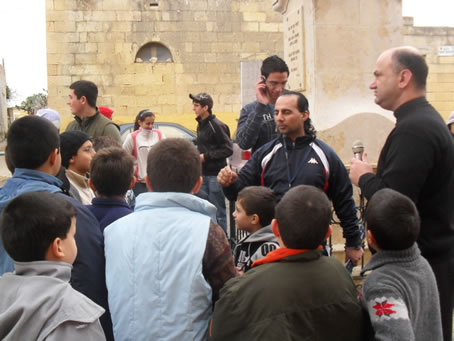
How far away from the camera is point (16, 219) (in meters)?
1.91

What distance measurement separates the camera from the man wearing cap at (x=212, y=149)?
21.4ft

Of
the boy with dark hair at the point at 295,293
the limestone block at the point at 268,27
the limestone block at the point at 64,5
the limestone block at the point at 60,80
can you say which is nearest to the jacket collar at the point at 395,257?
the boy with dark hair at the point at 295,293

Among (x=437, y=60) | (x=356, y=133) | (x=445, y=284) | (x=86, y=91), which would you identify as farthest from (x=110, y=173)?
(x=437, y=60)

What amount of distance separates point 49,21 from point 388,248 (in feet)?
54.4

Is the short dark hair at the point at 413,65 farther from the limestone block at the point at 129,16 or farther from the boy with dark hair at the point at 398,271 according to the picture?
the limestone block at the point at 129,16

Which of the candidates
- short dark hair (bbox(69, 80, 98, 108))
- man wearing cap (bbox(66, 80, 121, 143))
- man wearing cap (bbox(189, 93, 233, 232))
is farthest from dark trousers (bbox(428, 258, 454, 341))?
man wearing cap (bbox(189, 93, 233, 232))

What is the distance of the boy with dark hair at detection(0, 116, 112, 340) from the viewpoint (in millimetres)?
2428

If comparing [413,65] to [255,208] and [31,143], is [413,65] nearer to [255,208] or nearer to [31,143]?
[255,208]

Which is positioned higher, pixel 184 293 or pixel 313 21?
pixel 313 21

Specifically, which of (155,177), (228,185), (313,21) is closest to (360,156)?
(228,185)

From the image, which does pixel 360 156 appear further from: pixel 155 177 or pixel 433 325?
pixel 155 177

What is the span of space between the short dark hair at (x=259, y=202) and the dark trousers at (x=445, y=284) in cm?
97

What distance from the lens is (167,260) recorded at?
224 centimetres

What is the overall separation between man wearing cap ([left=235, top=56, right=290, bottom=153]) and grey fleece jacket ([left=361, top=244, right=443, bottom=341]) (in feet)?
6.65
